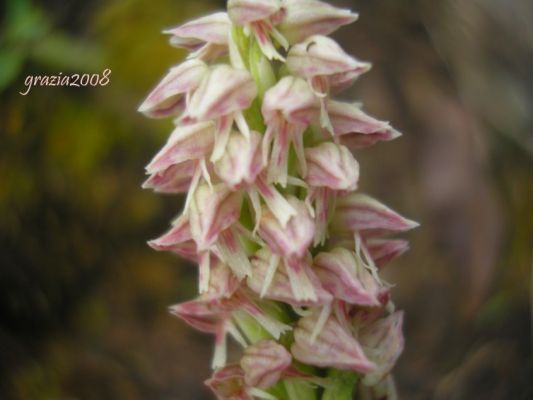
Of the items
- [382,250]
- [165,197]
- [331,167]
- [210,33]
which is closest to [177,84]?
[210,33]

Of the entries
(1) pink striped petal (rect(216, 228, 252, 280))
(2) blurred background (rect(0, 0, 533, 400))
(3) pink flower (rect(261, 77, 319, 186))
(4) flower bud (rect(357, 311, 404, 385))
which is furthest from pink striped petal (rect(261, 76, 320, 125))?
(2) blurred background (rect(0, 0, 533, 400))

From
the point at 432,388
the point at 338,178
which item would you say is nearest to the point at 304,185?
the point at 338,178

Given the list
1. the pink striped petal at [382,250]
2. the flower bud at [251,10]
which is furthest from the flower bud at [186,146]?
the pink striped petal at [382,250]

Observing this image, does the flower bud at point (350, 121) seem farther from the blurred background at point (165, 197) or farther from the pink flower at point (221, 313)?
the blurred background at point (165, 197)

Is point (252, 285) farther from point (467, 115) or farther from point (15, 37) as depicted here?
point (467, 115)

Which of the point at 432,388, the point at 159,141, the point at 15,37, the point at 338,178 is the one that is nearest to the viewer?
the point at 338,178

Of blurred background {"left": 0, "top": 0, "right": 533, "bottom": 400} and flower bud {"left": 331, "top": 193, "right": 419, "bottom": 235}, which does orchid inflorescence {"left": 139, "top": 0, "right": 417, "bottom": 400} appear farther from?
blurred background {"left": 0, "top": 0, "right": 533, "bottom": 400}
